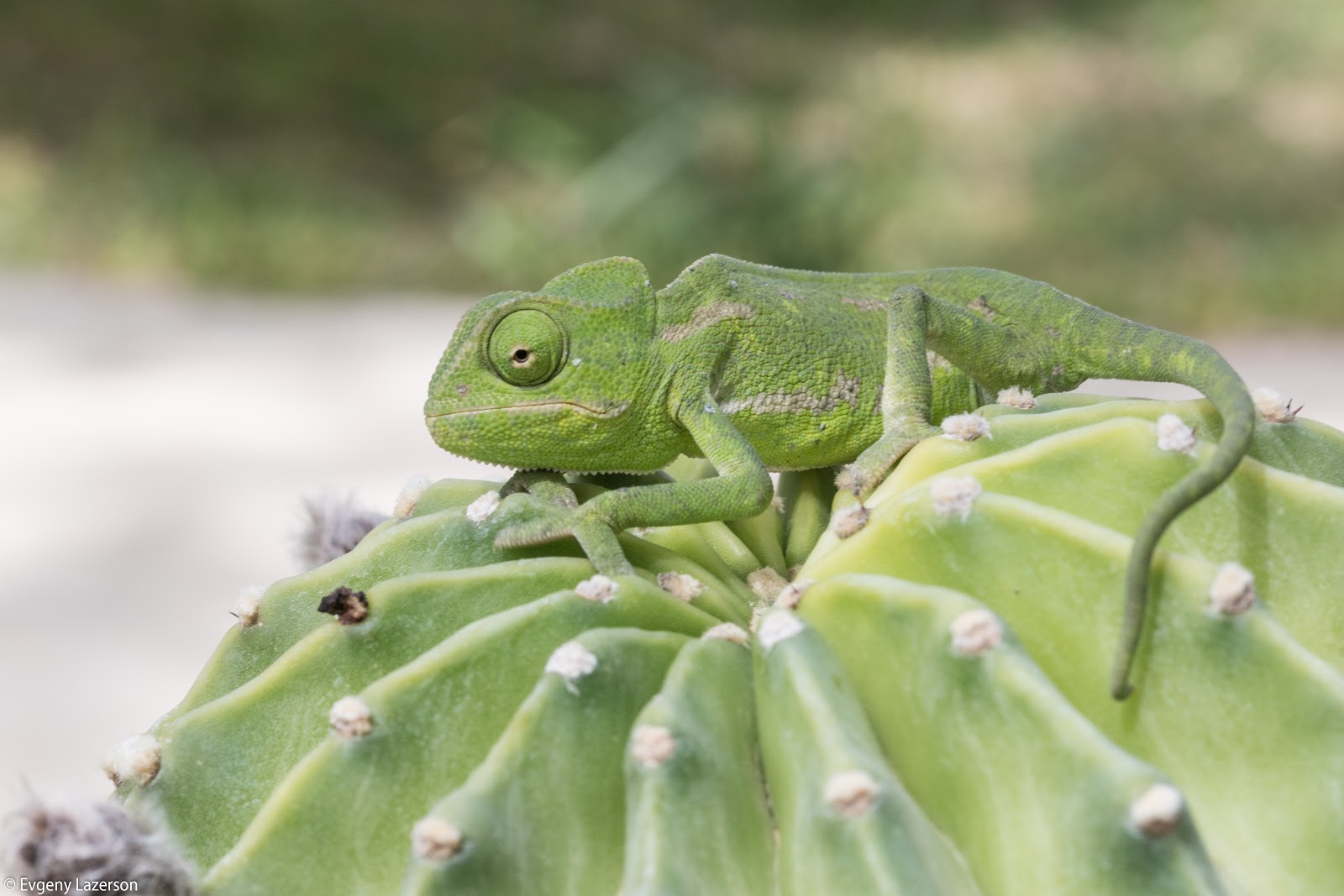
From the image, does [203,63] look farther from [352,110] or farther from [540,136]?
[540,136]

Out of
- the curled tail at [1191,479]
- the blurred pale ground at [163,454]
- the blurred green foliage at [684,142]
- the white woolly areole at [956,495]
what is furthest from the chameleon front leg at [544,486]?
the blurred green foliage at [684,142]

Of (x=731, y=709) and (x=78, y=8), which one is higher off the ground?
(x=78, y=8)

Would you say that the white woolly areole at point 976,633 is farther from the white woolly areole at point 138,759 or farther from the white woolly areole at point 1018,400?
the white woolly areole at point 138,759

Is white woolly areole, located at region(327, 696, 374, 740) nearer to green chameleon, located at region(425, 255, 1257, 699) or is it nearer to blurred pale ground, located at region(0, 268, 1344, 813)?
green chameleon, located at region(425, 255, 1257, 699)

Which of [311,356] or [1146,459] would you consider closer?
[1146,459]

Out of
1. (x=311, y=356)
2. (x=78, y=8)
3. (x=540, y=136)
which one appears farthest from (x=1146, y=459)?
(x=78, y=8)
